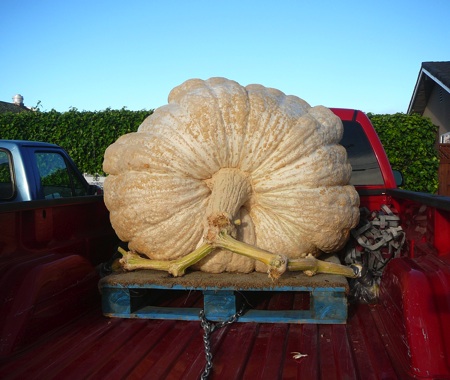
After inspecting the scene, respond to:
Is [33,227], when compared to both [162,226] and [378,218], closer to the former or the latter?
[162,226]

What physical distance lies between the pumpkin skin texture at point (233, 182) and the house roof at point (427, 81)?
44.5ft

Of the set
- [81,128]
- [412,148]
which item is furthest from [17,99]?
[412,148]

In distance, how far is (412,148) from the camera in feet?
40.3

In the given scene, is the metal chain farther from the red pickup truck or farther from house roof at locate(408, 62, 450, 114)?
house roof at locate(408, 62, 450, 114)

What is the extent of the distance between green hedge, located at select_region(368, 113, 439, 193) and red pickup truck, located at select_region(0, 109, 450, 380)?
9.82m

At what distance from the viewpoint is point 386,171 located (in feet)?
13.0

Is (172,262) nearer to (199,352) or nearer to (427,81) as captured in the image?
(199,352)

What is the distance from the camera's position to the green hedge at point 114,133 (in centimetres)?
1228

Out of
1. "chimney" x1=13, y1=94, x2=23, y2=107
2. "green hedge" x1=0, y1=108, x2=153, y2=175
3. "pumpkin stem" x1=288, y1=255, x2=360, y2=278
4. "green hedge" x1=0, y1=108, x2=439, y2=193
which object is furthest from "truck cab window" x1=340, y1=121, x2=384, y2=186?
"chimney" x1=13, y1=94, x2=23, y2=107

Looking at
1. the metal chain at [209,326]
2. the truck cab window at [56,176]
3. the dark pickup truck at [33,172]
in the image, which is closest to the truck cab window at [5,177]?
the dark pickup truck at [33,172]

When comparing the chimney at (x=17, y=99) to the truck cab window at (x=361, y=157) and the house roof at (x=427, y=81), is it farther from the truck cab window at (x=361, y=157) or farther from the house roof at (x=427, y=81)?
the truck cab window at (x=361, y=157)

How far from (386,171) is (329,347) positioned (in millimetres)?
2196

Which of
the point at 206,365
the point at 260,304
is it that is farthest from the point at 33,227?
the point at 260,304

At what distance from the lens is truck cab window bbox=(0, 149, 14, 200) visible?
400 cm
